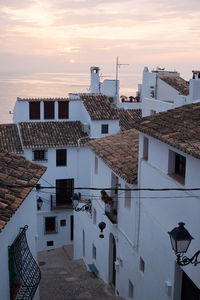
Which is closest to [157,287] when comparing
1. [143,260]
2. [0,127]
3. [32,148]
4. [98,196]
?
[143,260]

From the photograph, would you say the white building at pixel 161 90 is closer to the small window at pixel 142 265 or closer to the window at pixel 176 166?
the small window at pixel 142 265

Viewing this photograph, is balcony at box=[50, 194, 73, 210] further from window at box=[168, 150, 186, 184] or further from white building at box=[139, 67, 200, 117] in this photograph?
window at box=[168, 150, 186, 184]

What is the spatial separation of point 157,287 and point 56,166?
646 inches

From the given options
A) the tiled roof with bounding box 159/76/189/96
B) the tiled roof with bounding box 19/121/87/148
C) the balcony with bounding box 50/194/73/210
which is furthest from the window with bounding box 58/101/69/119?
the tiled roof with bounding box 159/76/189/96

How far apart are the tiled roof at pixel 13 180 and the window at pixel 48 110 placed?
16.9 metres

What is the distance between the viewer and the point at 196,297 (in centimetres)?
1097

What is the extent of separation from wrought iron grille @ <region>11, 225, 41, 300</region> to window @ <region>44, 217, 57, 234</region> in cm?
A: 1736

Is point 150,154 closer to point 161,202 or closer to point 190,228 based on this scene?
point 161,202

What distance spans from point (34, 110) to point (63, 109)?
84.5 inches

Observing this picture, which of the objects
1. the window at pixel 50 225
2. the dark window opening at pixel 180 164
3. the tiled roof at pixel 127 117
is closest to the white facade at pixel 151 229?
the dark window opening at pixel 180 164

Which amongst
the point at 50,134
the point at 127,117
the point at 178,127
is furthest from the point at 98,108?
the point at 178,127

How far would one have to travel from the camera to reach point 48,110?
2944 centimetres

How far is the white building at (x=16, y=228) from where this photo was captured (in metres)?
9.64

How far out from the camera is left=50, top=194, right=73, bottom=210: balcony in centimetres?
2819
